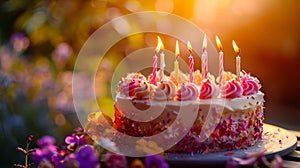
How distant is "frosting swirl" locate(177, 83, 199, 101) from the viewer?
2115mm

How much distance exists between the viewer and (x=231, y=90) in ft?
7.22

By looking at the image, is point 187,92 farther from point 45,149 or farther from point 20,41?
point 20,41

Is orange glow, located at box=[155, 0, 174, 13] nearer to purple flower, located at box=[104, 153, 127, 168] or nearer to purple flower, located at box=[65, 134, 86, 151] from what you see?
purple flower, located at box=[65, 134, 86, 151]

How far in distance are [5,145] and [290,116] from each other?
2.52 m

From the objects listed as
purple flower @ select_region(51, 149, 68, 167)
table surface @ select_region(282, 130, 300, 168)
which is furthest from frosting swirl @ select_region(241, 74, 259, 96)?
purple flower @ select_region(51, 149, 68, 167)

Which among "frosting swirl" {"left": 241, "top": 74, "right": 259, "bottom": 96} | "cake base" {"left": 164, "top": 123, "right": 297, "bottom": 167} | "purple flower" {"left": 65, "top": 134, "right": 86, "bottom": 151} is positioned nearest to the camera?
"purple flower" {"left": 65, "top": 134, "right": 86, "bottom": 151}

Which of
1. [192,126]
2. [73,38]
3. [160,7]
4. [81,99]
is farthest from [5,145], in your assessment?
[192,126]

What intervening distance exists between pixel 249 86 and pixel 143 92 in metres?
0.47

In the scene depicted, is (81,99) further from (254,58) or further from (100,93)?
(254,58)

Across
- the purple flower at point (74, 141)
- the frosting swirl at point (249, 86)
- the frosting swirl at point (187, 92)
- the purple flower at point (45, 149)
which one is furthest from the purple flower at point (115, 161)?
the frosting swirl at point (249, 86)

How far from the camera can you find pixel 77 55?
3582 millimetres

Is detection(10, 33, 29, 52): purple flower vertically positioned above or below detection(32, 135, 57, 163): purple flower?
above

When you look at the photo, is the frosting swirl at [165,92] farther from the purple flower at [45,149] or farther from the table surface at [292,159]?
the purple flower at [45,149]

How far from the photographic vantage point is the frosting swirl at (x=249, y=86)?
2285 millimetres
